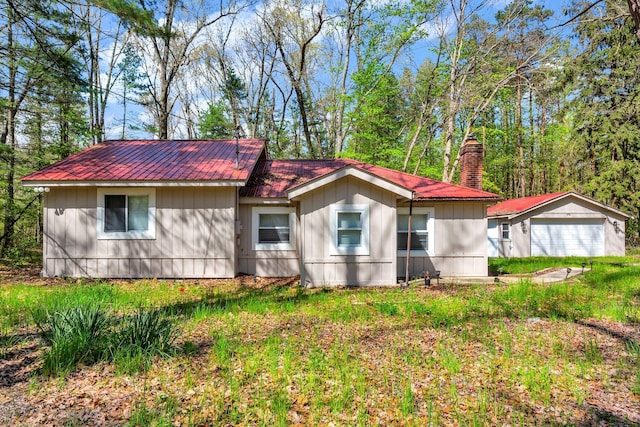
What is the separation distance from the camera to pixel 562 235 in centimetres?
1864

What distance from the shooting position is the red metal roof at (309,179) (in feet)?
34.0

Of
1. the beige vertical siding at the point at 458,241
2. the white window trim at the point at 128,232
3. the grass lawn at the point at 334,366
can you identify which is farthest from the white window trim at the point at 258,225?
the beige vertical siding at the point at 458,241

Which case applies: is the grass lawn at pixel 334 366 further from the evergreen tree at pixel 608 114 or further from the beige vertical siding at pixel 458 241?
the evergreen tree at pixel 608 114

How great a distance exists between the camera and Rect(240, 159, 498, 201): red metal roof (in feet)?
34.0

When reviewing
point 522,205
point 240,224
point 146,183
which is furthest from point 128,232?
point 522,205

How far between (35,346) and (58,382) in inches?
60.2

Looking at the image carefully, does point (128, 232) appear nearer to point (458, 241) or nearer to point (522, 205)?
point (458, 241)

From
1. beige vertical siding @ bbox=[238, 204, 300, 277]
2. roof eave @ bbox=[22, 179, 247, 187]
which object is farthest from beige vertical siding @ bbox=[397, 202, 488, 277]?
roof eave @ bbox=[22, 179, 247, 187]

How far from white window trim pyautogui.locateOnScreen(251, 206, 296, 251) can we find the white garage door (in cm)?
1487

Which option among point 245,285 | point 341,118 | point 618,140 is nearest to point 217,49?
point 341,118

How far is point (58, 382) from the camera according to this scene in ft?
12.2

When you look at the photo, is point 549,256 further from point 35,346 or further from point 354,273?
point 35,346

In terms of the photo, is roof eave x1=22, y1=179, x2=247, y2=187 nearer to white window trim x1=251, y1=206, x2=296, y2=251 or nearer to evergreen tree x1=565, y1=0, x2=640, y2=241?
white window trim x1=251, y1=206, x2=296, y2=251

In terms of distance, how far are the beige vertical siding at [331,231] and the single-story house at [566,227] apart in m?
12.7
